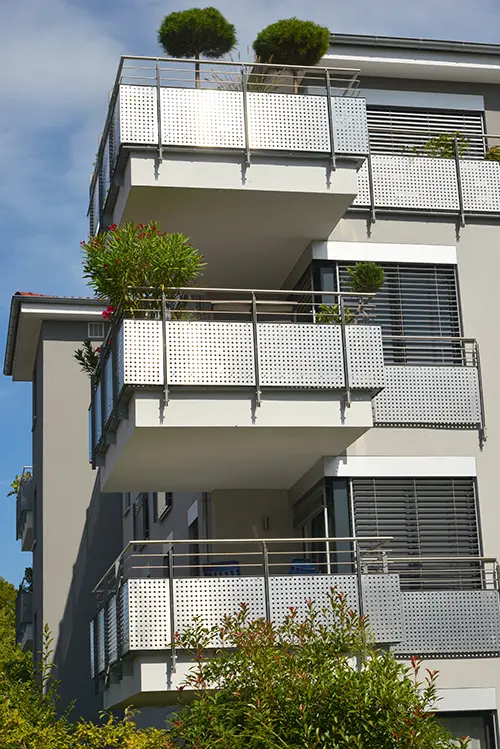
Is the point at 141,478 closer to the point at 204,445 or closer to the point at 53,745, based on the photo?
the point at 204,445

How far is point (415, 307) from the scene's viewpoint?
19078 mm

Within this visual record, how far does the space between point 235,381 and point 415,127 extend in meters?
7.60

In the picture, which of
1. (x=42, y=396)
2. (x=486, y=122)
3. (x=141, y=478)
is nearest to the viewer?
(x=141, y=478)

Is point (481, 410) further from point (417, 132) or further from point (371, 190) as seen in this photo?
point (417, 132)

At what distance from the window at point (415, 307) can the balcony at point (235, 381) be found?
80.8 inches

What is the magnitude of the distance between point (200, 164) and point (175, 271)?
1857 millimetres

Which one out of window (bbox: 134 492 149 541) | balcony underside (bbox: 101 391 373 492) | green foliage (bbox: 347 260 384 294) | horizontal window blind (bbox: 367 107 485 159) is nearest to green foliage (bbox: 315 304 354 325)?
green foliage (bbox: 347 260 384 294)

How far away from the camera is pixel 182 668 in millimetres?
15516

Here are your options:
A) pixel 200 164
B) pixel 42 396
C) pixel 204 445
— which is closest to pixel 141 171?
pixel 200 164

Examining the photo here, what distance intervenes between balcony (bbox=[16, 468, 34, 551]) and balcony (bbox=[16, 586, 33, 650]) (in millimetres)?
1446

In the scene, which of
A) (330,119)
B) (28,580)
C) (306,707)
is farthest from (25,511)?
(306,707)

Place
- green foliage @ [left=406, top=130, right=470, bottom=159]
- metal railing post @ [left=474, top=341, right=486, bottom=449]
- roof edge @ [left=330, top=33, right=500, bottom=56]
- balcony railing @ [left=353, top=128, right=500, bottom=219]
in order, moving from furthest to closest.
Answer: roof edge @ [left=330, top=33, right=500, bottom=56] → green foliage @ [left=406, top=130, right=470, bottom=159] → balcony railing @ [left=353, top=128, right=500, bottom=219] → metal railing post @ [left=474, top=341, right=486, bottom=449]

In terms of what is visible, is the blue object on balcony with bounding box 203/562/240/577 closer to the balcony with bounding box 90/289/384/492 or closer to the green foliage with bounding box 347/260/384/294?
the balcony with bounding box 90/289/384/492

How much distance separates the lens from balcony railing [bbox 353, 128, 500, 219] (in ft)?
62.7
